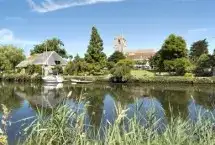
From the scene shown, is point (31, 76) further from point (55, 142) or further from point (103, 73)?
point (55, 142)

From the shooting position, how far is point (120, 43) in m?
117

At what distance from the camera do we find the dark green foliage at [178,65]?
183 feet

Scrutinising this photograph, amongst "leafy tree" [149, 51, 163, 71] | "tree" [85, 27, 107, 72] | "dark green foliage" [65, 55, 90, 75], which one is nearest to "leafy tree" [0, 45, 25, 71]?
"dark green foliage" [65, 55, 90, 75]

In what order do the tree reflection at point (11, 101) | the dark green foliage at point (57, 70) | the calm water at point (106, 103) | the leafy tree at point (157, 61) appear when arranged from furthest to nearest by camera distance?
the dark green foliage at point (57, 70), the leafy tree at point (157, 61), the tree reflection at point (11, 101), the calm water at point (106, 103)

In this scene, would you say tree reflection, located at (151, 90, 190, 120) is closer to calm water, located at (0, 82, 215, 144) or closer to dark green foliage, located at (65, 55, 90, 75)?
calm water, located at (0, 82, 215, 144)

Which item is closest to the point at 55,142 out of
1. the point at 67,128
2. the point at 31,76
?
the point at 67,128

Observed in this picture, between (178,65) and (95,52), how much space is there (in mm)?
16462

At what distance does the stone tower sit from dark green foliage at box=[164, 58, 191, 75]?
2306 inches

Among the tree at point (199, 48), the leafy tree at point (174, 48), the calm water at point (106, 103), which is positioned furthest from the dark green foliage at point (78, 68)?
the tree at point (199, 48)

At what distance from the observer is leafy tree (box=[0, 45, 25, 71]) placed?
72938 mm

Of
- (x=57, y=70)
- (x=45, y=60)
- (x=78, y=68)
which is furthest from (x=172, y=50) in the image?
(x=45, y=60)

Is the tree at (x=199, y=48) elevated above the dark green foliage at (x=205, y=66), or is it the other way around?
the tree at (x=199, y=48)

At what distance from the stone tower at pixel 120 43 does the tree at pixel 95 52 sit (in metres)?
49.4

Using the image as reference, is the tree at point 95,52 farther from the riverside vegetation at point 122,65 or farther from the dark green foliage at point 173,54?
the dark green foliage at point 173,54
